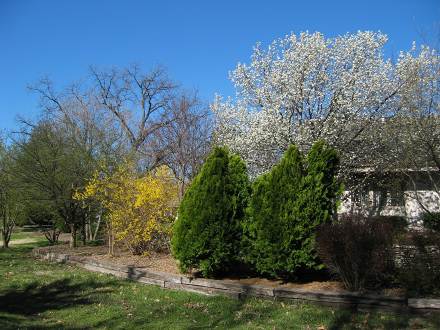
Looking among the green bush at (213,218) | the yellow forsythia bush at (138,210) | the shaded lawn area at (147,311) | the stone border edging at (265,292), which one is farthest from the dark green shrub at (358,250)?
the yellow forsythia bush at (138,210)

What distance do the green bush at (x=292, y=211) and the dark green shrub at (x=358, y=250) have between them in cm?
45

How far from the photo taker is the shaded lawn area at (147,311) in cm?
598

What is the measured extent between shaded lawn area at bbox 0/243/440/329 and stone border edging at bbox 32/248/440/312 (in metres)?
0.13

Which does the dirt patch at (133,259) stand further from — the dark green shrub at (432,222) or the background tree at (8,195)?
the dark green shrub at (432,222)

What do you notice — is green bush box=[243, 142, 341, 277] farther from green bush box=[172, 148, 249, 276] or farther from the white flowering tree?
the white flowering tree

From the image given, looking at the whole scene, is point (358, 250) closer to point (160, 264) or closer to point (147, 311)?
point (147, 311)

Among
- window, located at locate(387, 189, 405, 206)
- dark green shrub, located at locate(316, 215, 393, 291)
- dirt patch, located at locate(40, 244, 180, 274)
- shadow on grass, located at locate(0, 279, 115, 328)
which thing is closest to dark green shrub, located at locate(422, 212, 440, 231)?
dark green shrub, located at locate(316, 215, 393, 291)

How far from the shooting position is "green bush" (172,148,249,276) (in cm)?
820

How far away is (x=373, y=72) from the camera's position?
1559 cm

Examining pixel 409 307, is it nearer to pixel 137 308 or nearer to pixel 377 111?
pixel 137 308

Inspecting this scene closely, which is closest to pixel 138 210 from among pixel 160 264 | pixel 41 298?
pixel 160 264

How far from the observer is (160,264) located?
10391mm

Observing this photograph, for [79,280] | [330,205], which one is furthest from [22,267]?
[330,205]

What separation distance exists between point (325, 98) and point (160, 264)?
8698mm
